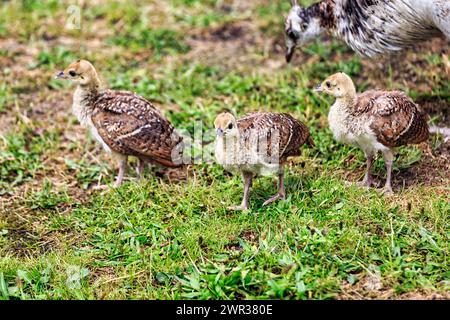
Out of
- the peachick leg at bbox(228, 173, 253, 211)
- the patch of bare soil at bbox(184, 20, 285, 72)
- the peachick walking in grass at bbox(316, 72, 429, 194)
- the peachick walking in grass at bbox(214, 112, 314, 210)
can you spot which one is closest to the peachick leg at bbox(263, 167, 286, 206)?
the peachick walking in grass at bbox(214, 112, 314, 210)

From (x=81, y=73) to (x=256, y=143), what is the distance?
1832 mm

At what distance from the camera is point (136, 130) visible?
19.8 ft

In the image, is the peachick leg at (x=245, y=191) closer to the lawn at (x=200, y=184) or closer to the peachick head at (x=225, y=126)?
the lawn at (x=200, y=184)

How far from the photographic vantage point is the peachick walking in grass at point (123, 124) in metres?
6.05

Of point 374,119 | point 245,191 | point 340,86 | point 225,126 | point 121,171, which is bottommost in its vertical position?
point 121,171

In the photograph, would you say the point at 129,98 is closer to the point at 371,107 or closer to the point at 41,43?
the point at 371,107

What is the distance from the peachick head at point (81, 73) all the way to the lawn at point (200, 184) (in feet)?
2.80

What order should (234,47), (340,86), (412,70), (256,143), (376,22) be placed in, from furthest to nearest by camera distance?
(234,47), (412,70), (376,22), (340,86), (256,143)

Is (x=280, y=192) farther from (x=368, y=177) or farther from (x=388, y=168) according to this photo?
(x=388, y=168)

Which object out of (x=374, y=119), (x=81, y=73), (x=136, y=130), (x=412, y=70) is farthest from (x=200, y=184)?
(x=412, y=70)

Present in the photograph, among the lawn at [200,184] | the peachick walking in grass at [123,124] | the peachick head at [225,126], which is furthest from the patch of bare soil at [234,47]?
the peachick head at [225,126]

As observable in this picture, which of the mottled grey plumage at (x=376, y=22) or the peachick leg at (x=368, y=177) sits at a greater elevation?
the mottled grey plumage at (x=376, y=22)
